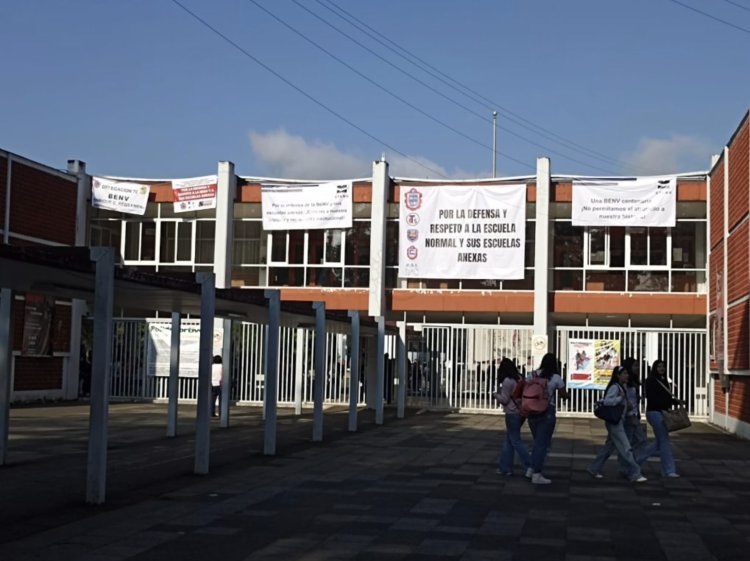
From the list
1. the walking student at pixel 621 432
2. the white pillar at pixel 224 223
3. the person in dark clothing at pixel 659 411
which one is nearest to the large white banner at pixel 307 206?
the white pillar at pixel 224 223

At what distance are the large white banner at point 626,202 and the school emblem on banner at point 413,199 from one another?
16.2 ft

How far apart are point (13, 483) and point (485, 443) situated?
10541mm

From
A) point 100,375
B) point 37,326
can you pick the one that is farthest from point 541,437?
point 37,326

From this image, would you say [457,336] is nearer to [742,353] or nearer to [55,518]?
[742,353]

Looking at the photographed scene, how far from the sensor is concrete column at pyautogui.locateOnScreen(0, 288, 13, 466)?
1421 centimetres

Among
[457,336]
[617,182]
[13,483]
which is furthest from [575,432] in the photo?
[13,483]

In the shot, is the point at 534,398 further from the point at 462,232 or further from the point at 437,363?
the point at 462,232

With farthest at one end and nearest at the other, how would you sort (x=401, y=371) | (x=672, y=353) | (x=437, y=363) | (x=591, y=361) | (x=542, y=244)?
(x=542, y=244)
(x=437, y=363)
(x=672, y=353)
(x=591, y=361)
(x=401, y=371)

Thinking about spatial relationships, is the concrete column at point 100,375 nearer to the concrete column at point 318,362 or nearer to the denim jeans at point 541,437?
the denim jeans at point 541,437

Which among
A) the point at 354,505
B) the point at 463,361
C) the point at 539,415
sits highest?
the point at 463,361

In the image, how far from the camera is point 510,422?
15047 millimetres

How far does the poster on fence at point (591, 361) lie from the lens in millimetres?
30859

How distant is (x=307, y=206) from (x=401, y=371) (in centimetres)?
750

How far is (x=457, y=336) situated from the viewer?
1265 inches
